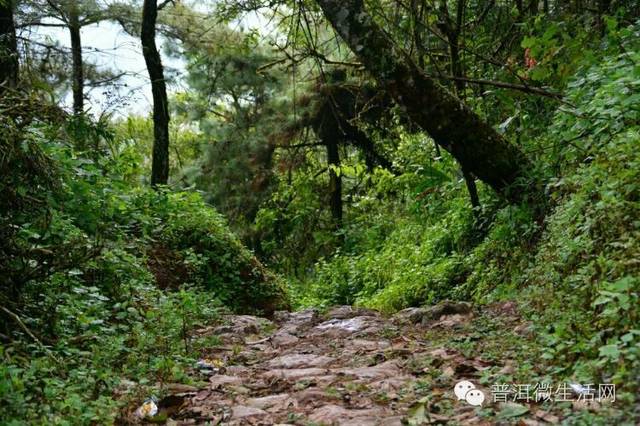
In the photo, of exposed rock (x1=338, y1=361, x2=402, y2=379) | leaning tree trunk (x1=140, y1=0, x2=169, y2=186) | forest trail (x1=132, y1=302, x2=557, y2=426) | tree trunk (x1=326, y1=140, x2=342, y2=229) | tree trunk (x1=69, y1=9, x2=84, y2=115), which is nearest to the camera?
forest trail (x1=132, y1=302, x2=557, y2=426)

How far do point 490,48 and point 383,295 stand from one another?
11.9 ft

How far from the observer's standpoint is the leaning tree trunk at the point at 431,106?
555 centimetres

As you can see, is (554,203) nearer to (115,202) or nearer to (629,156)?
(629,156)

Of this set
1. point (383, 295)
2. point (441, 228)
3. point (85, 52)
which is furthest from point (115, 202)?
point (85, 52)

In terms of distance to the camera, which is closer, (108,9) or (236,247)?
(236,247)

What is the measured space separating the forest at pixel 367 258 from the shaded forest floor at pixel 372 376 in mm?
20

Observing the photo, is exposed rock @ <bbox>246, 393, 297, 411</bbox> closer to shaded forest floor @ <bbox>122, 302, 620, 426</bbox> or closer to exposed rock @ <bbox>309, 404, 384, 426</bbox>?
shaded forest floor @ <bbox>122, 302, 620, 426</bbox>

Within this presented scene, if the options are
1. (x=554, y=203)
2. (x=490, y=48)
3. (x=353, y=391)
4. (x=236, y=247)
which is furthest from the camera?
(x=236, y=247)

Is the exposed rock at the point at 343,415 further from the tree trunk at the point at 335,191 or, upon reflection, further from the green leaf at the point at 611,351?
the tree trunk at the point at 335,191

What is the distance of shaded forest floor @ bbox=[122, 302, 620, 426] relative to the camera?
2.71 meters

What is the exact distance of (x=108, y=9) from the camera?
10.9m

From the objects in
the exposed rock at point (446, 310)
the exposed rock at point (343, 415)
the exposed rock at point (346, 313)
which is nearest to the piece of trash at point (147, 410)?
the exposed rock at point (343, 415)

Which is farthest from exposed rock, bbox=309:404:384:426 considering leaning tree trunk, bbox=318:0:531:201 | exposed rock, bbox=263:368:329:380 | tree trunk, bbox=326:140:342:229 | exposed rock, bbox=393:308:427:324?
tree trunk, bbox=326:140:342:229

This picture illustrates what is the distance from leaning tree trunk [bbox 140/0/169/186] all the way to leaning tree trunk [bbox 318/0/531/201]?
5.72 m
